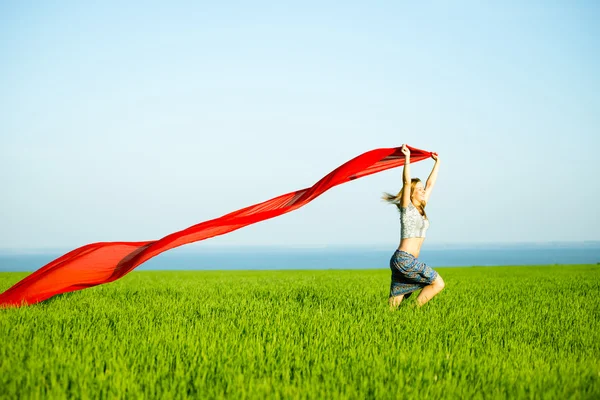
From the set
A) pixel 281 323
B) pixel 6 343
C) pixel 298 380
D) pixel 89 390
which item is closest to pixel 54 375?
pixel 89 390

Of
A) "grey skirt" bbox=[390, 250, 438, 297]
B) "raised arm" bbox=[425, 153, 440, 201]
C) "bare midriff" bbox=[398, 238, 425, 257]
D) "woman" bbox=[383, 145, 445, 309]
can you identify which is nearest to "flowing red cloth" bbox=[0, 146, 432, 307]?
"raised arm" bbox=[425, 153, 440, 201]

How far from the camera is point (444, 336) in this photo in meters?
6.12

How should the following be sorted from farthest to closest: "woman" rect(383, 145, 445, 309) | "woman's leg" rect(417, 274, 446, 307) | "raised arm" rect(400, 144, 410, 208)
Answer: "woman's leg" rect(417, 274, 446, 307)
"woman" rect(383, 145, 445, 309)
"raised arm" rect(400, 144, 410, 208)

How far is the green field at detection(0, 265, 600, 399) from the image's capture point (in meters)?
4.05

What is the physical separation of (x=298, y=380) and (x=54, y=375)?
6.33ft

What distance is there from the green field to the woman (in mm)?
397

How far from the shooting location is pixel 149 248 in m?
7.82

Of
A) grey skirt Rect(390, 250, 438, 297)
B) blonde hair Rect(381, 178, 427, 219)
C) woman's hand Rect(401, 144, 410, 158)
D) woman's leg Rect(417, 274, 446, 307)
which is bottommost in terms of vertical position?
woman's leg Rect(417, 274, 446, 307)

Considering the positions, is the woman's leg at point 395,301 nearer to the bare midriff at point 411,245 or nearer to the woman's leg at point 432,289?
the woman's leg at point 432,289

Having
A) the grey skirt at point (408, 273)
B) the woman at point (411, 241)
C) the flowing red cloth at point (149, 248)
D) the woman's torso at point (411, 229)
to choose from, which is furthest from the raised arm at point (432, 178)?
the grey skirt at point (408, 273)

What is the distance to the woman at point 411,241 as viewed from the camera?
24.3ft

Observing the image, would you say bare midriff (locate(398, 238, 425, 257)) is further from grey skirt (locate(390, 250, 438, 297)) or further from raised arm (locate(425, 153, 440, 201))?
raised arm (locate(425, 153, 440, 201))

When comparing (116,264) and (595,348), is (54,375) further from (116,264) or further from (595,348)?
(595,348)

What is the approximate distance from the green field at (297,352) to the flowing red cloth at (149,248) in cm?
41
